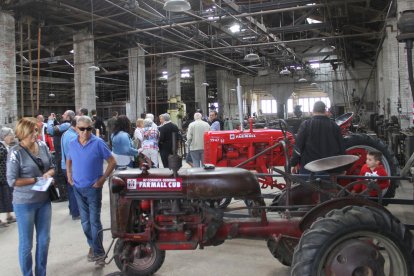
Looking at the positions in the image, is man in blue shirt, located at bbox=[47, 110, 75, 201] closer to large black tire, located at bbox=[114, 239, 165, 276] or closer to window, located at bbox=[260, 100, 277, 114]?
large black tire, located at bbox=[114, 239, 165, 276]

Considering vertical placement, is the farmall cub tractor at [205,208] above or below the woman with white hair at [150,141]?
below

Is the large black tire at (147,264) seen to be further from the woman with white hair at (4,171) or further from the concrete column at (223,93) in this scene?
the concrete column at (223,93)

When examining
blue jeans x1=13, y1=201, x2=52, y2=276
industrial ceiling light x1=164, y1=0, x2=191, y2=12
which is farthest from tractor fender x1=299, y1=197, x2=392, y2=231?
industrial ceiling light x1=164, y1=0, x2=191, y2=12

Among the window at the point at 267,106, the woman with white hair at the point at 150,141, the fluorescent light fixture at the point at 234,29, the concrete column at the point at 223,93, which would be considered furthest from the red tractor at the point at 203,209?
the window at the point at 267,106

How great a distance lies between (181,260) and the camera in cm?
427

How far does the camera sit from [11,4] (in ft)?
38.9

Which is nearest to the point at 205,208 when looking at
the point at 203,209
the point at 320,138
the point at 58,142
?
the point at 203,209

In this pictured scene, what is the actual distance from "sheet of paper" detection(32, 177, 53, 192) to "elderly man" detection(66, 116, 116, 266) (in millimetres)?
642

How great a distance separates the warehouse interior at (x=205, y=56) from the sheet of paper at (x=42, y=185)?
1180 mm

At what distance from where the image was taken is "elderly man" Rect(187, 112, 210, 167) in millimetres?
7660

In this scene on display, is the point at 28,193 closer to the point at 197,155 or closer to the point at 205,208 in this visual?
the point at 205,208

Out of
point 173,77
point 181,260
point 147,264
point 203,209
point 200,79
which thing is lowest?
point 181,260

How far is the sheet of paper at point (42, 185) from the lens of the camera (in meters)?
3.31

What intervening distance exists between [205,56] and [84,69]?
27.7 feet
